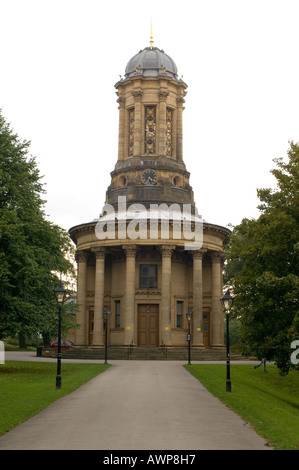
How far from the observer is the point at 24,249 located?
29.2m

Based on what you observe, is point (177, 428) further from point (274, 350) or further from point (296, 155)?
point (296, 155)

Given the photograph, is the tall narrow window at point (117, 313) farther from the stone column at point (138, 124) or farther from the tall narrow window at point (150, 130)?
the tall narrow window at point (150, 130)

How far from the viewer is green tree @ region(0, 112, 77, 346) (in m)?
28.3

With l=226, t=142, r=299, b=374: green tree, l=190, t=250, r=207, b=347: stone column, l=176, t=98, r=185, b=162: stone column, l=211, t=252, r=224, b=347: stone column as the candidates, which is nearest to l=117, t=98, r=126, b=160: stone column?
l=176, t=98, r=185, b=162: stone column

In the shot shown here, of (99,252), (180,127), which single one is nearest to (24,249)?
(99,252)

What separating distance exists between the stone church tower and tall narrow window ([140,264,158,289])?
0.09 metres

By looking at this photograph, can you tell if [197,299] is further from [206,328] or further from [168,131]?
[168,131]

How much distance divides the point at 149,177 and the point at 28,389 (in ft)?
119

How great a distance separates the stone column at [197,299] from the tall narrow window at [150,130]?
1354 cm

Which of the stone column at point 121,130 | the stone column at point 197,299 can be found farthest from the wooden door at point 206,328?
the stone column at point 121,130

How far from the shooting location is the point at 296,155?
79.4 ft

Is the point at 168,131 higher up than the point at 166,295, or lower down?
higher up

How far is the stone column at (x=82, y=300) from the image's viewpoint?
51844 mm

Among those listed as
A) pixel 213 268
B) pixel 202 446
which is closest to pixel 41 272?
pixel 202 446
